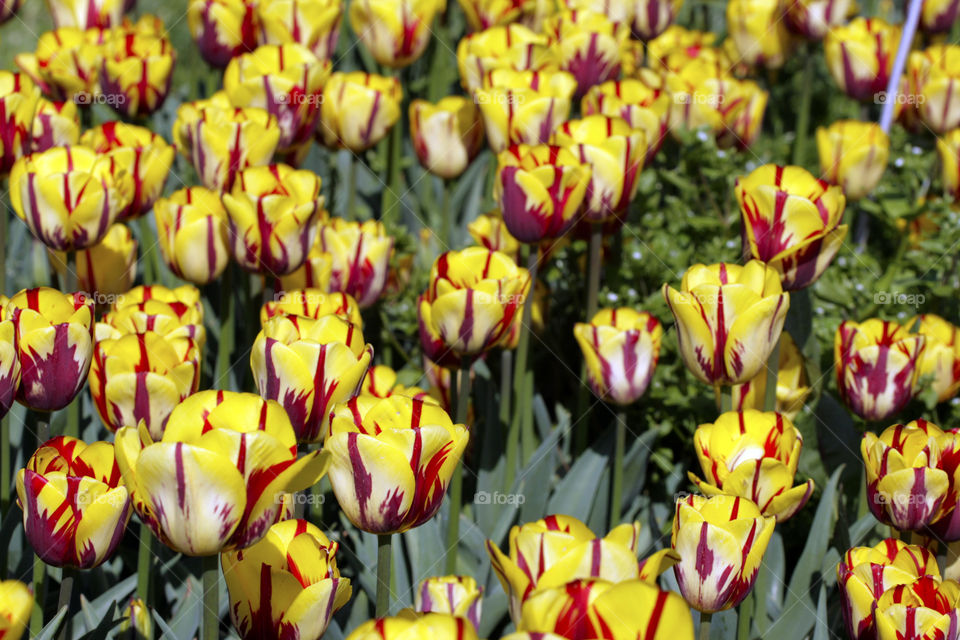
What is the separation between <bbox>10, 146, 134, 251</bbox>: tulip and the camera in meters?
2.01

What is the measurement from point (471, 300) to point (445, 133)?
95 cm

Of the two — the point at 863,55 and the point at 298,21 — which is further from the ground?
the point at 298,21

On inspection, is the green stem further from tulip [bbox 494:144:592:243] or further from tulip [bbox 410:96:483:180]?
tulip [bbox 410:96:483:180]

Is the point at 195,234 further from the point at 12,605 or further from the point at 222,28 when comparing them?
the point at 12,605

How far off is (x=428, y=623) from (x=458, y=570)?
1165 millimetres

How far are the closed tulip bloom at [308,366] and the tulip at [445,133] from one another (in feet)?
4.12

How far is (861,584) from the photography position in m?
1.49

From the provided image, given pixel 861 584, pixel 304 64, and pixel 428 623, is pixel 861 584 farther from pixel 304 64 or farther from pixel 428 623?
pixel 304 64

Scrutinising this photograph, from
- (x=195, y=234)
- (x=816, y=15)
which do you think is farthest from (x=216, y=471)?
(x=816, y=15)

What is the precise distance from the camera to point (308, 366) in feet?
5.01

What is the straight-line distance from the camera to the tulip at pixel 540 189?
6.99ft

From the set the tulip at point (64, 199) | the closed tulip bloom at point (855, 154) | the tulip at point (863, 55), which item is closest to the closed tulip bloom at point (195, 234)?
the tulip at point (64, 199)

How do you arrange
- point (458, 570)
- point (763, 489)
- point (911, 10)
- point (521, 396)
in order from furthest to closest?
1. point (911, 10)
2. point (521, 396)
3. point (458, 570)
4. point (763, 489)

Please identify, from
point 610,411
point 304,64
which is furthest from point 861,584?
point 304,64
